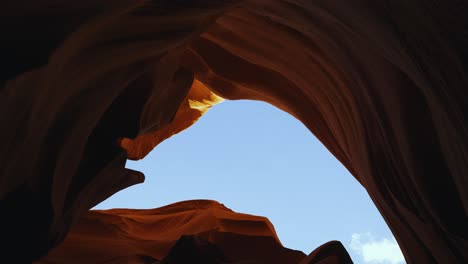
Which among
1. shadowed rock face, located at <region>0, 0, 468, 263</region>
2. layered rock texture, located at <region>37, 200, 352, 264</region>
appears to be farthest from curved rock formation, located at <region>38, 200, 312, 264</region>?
shadowed rock face, located at <region>0, 0, 468, 263</region>

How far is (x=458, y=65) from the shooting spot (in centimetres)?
291

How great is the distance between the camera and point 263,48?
14.0 feet

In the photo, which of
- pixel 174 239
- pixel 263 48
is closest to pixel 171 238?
pixel 174 239

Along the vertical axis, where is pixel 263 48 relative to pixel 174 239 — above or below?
above

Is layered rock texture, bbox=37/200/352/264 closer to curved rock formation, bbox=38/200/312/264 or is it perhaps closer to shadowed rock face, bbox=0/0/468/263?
curved rock formation, bbox=38/200/312/264

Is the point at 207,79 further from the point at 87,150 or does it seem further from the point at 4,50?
the point at 4,50

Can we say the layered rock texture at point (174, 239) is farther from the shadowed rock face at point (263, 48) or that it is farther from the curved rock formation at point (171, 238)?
the shadowed rock face at point (263, 48)

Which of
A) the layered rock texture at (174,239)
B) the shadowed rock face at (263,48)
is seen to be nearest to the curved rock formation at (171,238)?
the layered rock texture at (174,239)

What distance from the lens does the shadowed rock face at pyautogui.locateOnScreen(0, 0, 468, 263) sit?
2.34 m

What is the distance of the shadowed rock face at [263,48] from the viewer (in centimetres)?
234

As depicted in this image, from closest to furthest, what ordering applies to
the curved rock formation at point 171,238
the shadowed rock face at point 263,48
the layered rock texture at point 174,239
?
the shadowed rock face at point 263,48 < the layered rock texture at point 174,239 < the curved rock formation at point 171,238

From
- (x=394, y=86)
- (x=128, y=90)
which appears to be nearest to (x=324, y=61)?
(x=394, y=86)

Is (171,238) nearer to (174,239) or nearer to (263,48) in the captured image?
(174,239)

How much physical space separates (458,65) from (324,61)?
1.11m
